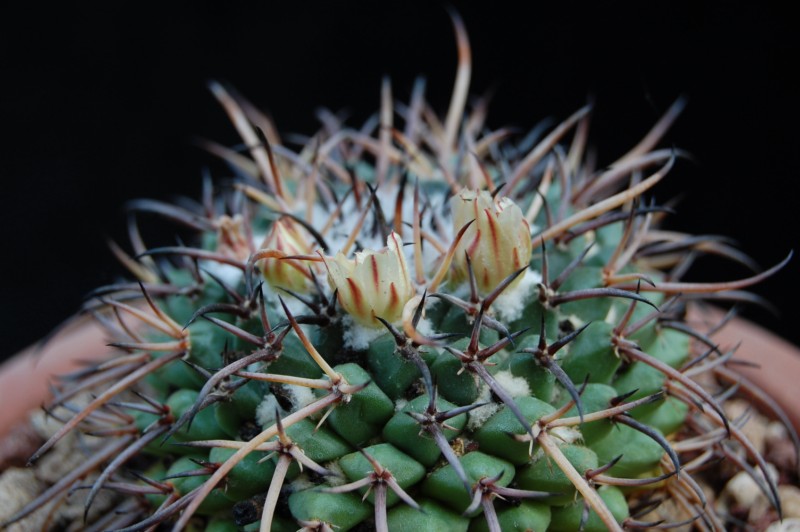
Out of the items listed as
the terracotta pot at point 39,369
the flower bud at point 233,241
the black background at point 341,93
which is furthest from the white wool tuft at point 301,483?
the black background at point 341,93

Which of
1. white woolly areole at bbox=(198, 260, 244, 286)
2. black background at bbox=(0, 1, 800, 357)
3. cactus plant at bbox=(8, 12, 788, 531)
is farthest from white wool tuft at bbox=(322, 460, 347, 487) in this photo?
black background at bbox=(0, 1, 800, 357)

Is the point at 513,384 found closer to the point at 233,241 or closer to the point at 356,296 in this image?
the point at 356,296

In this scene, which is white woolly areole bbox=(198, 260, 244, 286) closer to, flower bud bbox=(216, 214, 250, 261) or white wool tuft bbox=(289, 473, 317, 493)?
flower bud bbox=(216, 214, 250, 261)

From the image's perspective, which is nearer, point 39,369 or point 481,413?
point 481,413

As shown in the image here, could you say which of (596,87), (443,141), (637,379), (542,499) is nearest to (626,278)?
(637,379)

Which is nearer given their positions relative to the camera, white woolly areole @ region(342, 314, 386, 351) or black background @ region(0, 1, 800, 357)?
white woolly areole @ region(342, 314, 386, 351)

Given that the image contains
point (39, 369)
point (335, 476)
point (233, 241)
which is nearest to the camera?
point (335, 476)

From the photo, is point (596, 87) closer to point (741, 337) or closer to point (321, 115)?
point (741, 337)

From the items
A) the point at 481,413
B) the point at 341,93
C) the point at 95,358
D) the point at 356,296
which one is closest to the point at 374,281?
the point at 356,296
